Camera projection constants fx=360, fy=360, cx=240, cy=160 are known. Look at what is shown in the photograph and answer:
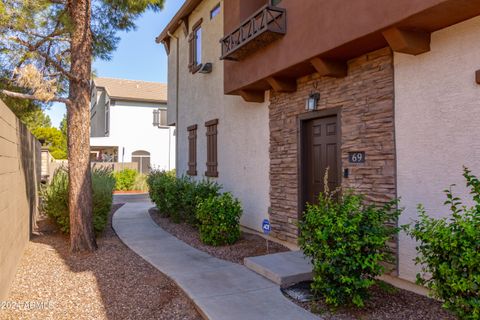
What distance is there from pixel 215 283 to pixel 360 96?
3.19 meters

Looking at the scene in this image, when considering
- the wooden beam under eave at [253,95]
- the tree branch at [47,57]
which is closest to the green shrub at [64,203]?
the tree branch at [47,57]

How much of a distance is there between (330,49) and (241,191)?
169 inches

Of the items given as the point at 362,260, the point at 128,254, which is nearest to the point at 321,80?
the point at 362,260

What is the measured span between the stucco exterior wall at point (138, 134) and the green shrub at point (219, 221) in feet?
54.0

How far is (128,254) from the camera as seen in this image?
6.39 m

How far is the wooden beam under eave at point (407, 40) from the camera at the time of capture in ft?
12.8

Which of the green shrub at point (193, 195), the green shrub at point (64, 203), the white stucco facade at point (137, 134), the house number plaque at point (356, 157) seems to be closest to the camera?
the house number plaque at point (356, 157)

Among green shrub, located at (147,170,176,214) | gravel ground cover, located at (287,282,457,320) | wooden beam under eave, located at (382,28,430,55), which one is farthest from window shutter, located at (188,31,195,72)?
gravel ground cover, located at (287,282,457,320)

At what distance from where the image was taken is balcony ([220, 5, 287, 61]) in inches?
224

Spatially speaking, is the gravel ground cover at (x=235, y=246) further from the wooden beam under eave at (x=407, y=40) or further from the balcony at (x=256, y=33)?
the wooden beam under eave at (x=407, y=40)

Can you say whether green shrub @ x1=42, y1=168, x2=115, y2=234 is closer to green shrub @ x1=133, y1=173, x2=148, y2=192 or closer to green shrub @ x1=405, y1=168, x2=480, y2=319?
green shrub @ x1=405, y1=168, x2=480, y2=319

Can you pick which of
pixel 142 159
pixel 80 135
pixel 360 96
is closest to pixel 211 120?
pixel 80 135

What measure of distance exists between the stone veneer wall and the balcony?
Result: 37.0 inches

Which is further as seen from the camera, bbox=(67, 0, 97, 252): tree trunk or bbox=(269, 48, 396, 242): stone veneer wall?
bbox=(67, 0, 97, 252): tree trunk
